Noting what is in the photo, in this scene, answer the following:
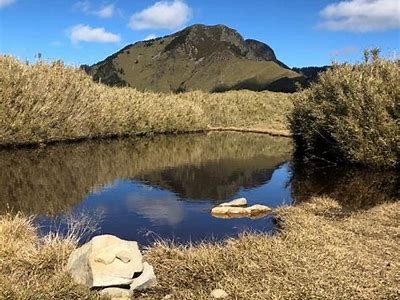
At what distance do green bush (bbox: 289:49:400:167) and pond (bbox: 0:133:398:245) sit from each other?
1.03 m

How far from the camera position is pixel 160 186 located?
20.1 m

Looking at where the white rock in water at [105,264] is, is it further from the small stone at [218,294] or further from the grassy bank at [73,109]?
the grassy bank at [73,109]

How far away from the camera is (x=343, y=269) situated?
27.6ft

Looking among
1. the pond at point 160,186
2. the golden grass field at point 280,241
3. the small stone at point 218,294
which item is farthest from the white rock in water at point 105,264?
the pond at point 160,186

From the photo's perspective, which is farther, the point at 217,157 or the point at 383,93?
the point at 217,157

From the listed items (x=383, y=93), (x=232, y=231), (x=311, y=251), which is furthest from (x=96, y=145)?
(x=311, y=251)

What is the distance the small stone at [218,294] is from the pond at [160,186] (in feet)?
13.7

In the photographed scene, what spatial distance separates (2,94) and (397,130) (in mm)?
20375

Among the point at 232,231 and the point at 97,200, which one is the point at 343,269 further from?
the point at 97,200

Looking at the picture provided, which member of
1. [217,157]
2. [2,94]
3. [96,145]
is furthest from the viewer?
[96,145]

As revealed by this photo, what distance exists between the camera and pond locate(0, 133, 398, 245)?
533 inches

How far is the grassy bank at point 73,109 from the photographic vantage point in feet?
95.0

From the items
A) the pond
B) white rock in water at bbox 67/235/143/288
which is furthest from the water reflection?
white rock in water at bbox 67/235/143/288

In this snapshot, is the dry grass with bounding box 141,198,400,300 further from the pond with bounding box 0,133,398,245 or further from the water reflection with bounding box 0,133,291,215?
the water reflection with bounding box 0,133,291,215
